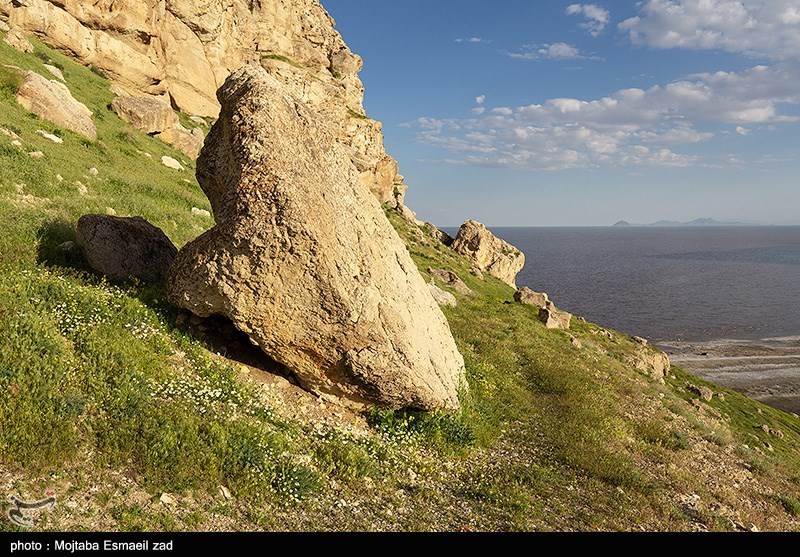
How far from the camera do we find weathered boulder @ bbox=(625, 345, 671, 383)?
39250 millimetres

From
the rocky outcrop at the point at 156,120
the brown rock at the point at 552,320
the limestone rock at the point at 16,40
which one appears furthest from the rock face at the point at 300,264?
the limestone rock at the point at 16,40

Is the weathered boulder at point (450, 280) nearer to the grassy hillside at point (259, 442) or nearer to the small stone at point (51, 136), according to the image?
the grassy hillside at point (259, 442)

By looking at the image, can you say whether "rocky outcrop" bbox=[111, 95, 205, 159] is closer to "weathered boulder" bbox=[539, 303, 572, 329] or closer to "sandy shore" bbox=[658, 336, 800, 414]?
"weathered boulder" bbox=[539, 303, 572, 329]

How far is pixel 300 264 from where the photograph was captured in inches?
414

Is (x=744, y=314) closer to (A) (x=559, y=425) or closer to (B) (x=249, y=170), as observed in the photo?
(A) (x=559, y=425)

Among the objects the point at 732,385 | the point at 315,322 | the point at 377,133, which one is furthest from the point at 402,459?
the point at 377,133

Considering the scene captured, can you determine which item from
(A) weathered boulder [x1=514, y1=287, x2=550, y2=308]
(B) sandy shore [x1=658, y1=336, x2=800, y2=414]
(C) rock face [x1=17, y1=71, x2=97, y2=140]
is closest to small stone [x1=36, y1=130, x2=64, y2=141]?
(C) rock face [x1=17, y1=71, x2=97, y2=140]

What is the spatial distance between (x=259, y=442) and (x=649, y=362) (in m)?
43.0

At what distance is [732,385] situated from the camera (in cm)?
5559

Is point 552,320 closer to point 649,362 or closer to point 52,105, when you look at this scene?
point 649,362

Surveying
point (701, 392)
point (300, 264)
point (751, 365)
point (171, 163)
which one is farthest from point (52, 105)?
point (751, 365)

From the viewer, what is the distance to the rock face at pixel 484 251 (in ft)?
237

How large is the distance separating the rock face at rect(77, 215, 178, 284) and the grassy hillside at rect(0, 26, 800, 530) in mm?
669

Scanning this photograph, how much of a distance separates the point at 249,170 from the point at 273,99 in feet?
7.91
